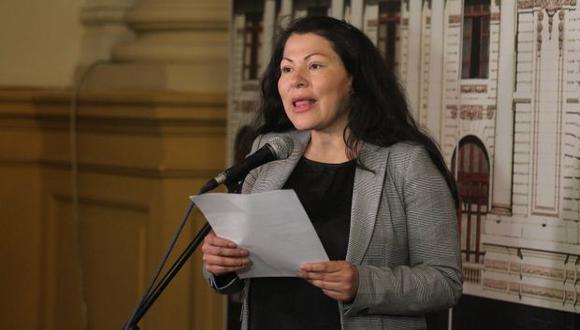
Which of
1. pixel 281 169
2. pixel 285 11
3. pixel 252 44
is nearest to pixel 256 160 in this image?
pixel 281 169

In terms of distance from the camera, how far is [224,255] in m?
2.32

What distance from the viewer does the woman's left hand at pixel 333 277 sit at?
87.0 inches

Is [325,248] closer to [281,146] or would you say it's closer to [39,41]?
[281,146]

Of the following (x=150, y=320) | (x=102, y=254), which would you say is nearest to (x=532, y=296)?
(x=150, y=320)

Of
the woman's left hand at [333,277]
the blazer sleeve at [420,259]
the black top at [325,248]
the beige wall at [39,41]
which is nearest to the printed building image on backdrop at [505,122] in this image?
the blazer sleeve at [420,259]

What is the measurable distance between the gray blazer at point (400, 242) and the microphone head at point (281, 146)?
17 cm

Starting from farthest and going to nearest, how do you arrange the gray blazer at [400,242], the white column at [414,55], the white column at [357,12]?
the white column at [357,12]
the white column at [414,55]
the gray blazer at [400,242]

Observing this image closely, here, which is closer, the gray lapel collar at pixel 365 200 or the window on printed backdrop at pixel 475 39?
the gray lapel collar at pixel 365 200

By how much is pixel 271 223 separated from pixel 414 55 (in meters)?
1.07

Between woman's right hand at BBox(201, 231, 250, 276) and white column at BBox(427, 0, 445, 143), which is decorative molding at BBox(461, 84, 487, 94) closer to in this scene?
white column at BBox(427, 0, 445, 143)

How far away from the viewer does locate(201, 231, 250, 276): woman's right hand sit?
2.31 metres

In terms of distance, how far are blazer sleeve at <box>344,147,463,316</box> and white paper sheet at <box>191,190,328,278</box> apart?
0.50ft

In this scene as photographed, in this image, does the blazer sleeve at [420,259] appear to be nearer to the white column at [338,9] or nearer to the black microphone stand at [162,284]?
the black microphone stand at [162,284]

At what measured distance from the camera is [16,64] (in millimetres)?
4598
